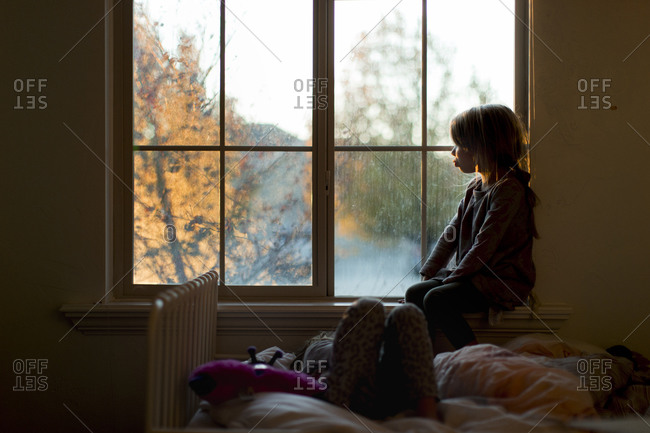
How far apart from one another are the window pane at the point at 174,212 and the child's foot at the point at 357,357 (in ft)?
2.92

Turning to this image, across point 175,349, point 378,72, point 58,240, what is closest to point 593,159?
point 378,72

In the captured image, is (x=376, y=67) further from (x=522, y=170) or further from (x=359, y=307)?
(x=359, y=307)

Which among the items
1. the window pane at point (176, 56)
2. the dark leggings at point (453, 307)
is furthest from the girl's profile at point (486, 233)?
the window pane at point (176, 56)

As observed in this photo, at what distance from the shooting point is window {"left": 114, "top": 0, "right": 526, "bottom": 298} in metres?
1.95

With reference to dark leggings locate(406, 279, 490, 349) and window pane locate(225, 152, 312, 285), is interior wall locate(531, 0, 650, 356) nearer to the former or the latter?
dark leggings locate(406, 279, 490, 349)

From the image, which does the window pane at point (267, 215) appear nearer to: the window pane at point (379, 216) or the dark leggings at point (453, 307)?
the window pane at point (379, 216)

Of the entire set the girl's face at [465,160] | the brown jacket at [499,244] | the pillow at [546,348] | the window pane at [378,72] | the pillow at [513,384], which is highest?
the window pane at [378,72]

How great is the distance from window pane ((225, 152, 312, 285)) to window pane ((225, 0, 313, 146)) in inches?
4.2

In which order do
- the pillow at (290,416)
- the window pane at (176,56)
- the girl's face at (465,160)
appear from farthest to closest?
the window pane at (176,56) → the girl's face at (465,160) → the pillow at (290,416)

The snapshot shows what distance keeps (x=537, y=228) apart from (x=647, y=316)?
0.53 meters

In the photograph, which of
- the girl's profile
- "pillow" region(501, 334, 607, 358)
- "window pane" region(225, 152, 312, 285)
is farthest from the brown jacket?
"window pane" region(225, 152, 312, 285)

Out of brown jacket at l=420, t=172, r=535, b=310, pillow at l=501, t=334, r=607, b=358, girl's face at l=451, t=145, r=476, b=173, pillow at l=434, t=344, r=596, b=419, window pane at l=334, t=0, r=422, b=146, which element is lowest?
pillow at l=501, t=334, r=607, b=358

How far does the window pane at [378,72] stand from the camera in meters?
1.96

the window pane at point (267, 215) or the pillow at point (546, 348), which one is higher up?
the window pane at point (267, 215)
